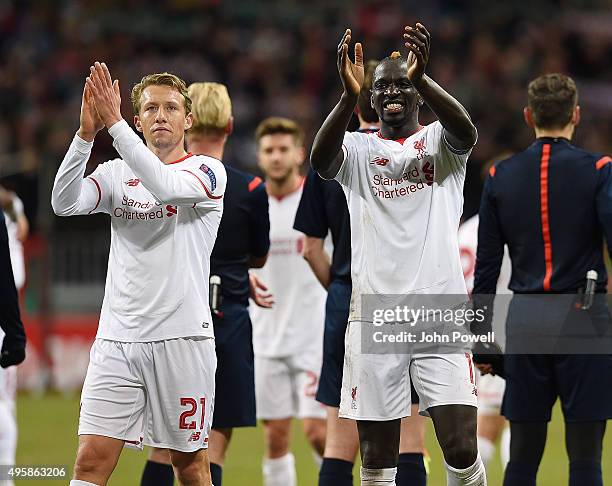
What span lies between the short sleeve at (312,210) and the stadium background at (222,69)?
8270mm

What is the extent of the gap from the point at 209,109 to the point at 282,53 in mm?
12482

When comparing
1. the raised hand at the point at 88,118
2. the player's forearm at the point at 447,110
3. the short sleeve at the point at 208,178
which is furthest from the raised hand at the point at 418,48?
the raised hand at the point at 88,118

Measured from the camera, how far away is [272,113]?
17703 millimetres

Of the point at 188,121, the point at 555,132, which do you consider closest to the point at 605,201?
the point at 555,132

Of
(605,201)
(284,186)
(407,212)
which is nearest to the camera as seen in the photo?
(407,212)

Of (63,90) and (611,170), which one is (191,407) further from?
(63,90)

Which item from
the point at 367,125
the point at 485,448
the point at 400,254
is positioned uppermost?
the point at 367,125

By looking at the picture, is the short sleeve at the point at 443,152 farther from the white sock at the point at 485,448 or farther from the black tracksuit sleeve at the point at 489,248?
the white sock at the point at 485,448

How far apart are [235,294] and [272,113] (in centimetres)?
1141

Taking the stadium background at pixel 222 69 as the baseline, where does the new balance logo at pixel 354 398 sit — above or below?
below

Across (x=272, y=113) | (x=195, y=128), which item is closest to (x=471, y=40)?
(x=272, y=113)

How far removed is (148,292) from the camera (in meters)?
5.23

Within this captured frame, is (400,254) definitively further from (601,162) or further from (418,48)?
(601,162)

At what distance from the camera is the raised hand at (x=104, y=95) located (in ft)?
16.5
